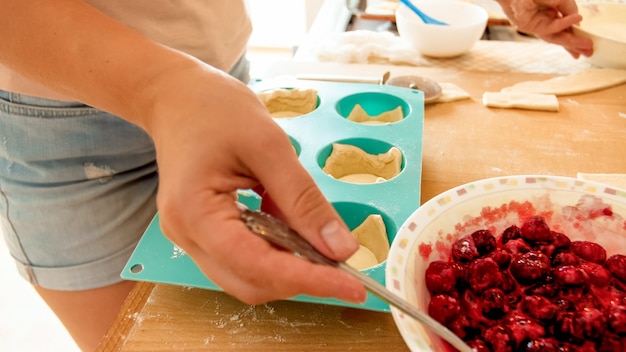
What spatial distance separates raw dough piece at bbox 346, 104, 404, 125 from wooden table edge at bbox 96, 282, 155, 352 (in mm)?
643

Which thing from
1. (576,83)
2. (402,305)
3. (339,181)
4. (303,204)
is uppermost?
(303,204)

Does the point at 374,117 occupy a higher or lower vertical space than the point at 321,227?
lower

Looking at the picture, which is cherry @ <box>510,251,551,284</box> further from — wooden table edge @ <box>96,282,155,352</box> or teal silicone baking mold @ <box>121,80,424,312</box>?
wooden table edge @ <box>96,282,155,352</box>

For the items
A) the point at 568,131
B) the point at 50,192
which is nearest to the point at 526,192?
the point at 568,131

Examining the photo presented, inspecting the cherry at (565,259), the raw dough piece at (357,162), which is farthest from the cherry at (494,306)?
the raw dough piece at (357,162)

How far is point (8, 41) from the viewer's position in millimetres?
638

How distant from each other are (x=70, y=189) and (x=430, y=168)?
2.35 ft

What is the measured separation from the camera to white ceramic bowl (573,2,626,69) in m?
1.33

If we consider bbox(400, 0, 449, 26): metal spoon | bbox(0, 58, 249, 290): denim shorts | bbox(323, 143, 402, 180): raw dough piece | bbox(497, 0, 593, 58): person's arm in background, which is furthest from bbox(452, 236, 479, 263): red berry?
bbox(400, 0, 449, 26): metal spoon

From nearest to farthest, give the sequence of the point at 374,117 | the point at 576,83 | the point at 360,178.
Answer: the point at 360,178 → the point at 374,117 → the point at 576,83

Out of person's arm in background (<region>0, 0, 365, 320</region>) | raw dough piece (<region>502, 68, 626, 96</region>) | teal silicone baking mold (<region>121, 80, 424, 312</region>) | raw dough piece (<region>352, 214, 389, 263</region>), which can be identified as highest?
person's arm in background (<region>0, 0, 365, 320</region>)

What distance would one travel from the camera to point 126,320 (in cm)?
72

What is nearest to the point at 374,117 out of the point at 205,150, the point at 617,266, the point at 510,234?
the point at 510,234

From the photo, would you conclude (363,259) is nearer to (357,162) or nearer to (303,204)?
(357,162)
